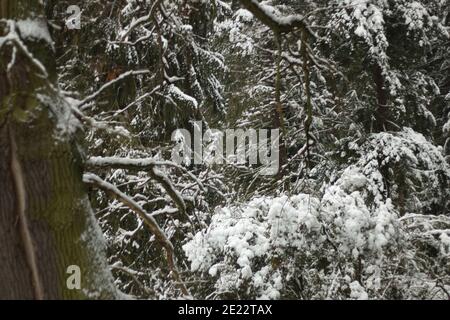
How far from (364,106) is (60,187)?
927 centimetres

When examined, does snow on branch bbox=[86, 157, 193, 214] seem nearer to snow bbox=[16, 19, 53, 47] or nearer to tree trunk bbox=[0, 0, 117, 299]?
tree trunk bbox=[0, 0, 117, 299]

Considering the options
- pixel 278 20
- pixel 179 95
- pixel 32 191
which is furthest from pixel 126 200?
pixel 179 95

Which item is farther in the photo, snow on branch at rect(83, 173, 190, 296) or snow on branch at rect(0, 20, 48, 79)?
snow on branch at rect(83, 173, 190, 296)

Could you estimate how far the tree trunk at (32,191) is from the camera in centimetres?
289

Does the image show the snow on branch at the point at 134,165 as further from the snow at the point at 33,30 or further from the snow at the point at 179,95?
the snow at the point at 179,95

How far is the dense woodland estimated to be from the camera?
9.59 ft

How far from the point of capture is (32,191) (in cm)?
290

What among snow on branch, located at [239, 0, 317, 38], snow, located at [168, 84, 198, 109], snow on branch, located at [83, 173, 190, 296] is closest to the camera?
snow on branch, located at [83, 173, 190, 296]

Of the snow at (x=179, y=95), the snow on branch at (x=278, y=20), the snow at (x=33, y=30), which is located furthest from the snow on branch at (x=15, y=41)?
the snow at (x=179, y=95)

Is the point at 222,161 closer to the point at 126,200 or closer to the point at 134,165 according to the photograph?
the point at 134,165

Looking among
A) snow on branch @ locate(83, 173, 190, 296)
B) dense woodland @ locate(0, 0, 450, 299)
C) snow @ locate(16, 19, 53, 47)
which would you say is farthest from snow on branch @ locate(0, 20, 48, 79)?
snow on branch @ locate(83, 173, 190, 296)

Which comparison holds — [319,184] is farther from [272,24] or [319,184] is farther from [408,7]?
[272,24]

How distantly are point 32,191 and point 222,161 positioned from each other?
7875 mm
